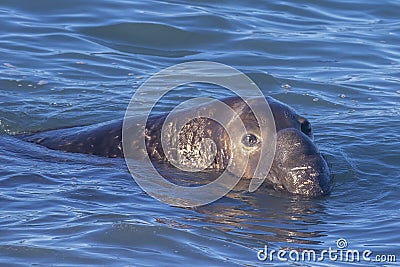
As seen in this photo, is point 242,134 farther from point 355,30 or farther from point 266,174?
point 355,30

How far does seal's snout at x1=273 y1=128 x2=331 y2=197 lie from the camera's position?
7.30 meters

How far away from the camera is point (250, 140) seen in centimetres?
752

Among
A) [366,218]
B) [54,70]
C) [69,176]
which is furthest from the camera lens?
[54,70]

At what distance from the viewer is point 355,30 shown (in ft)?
47.5

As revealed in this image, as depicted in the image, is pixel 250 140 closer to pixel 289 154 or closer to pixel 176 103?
pixel 289 154

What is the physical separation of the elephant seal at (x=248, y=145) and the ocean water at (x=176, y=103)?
0.13 metres

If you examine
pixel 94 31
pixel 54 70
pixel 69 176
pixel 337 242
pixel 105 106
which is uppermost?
pixel 94 31

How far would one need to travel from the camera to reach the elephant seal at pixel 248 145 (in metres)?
7.32

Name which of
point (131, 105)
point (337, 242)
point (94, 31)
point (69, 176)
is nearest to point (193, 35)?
point (94, 31)

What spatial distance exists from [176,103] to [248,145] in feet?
11.4

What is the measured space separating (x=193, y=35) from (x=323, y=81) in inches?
91.7

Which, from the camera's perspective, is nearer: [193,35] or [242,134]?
[242,134]

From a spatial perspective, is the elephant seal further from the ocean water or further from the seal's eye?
the ocean water

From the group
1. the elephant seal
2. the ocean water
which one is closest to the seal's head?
the elephant seal
